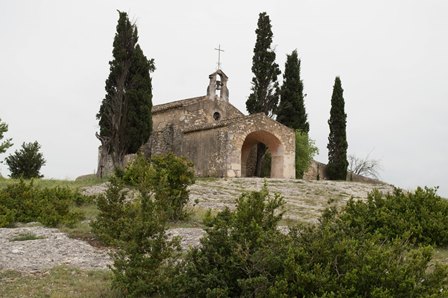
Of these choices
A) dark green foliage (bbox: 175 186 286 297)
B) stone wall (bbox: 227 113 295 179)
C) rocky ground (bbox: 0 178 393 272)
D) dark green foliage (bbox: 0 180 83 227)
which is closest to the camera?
dark green foliage (bbox: 175 186 286 297)

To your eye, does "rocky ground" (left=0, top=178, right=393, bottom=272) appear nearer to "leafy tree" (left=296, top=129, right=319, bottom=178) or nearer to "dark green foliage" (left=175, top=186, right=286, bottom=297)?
"dark green foliage" (left=175, top=186, right=286, bottom=297)

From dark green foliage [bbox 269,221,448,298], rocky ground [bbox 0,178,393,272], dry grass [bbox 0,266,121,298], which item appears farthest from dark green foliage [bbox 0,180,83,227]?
dark green foliage [bbox 269,221,448,298]

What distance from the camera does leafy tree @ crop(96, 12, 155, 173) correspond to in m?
24.2

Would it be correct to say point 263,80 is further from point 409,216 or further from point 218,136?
point 409,216

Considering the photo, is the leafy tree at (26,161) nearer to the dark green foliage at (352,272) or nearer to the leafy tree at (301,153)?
the leafy tree at (301,153)

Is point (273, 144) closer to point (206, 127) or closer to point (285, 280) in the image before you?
point (206, 127)

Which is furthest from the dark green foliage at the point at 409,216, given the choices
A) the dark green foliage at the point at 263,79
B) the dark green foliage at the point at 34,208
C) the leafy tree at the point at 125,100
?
the dark green foliage at the point at 263,79

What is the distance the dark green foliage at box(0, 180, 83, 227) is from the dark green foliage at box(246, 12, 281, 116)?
17862 millimetres

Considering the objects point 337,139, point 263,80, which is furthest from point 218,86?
point 337,139

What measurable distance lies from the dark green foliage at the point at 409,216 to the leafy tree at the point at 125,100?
15.0 meters

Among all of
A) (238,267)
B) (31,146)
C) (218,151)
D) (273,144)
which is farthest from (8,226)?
(31,146)

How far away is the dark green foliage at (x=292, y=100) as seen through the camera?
103 ft

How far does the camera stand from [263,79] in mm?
30469

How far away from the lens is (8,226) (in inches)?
473
